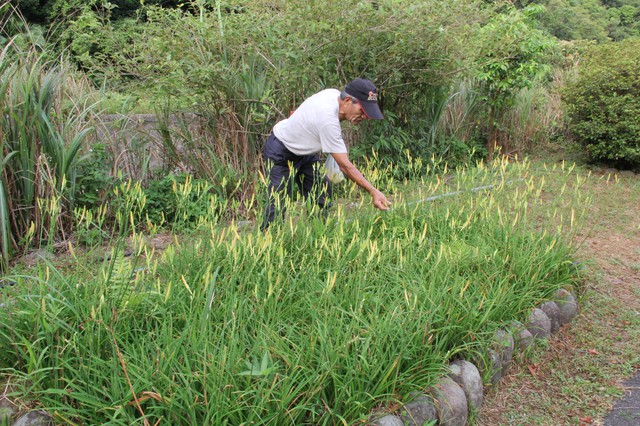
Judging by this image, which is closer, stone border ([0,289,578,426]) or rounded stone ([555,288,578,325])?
stone border ([0,289,578,426])

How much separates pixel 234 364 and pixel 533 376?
196 centimetres

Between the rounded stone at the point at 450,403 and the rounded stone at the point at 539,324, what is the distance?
39.3 inches

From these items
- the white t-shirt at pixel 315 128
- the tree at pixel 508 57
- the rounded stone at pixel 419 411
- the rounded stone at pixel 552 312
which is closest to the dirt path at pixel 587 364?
the rounded stone at pixel 552 312

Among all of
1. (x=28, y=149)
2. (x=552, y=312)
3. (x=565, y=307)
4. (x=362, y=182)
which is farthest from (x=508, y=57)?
(x=28, y=149)

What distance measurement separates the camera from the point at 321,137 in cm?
444

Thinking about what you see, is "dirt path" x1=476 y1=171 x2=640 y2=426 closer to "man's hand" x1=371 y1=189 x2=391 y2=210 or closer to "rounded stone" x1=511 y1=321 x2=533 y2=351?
"rounded stone" x1=511 y1=321 x2=533 y2=351

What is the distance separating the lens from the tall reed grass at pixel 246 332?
7.59ft

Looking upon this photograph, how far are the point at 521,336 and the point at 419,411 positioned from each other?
1.12 m

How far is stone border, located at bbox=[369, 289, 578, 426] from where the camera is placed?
2.69m

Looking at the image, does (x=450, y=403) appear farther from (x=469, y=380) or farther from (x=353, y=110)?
(x=353, y=110)

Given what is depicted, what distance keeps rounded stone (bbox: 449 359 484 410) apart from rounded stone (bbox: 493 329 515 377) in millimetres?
287

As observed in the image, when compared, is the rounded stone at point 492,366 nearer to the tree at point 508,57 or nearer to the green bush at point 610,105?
the tree at point 508,57

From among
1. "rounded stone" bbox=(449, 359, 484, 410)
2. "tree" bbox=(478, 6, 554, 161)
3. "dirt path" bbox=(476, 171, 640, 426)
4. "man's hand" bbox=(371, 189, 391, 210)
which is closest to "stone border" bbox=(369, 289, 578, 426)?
"rounded stone" bbox=(449, 359, 484, 410)

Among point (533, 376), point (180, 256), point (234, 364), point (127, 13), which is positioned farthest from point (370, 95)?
point (127, 13)
